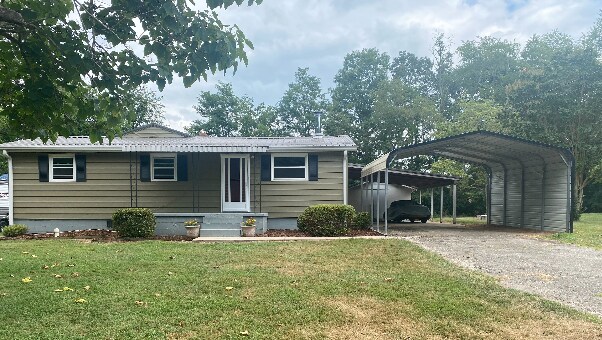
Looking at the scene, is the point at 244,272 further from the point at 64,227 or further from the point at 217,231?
the point at 64,227

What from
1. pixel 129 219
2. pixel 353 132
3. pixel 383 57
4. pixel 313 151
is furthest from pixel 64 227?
pixel 383 57

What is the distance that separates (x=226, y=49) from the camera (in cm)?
425

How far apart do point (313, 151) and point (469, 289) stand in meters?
9.13

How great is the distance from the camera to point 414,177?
62.4ft

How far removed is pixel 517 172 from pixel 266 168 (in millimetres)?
10149

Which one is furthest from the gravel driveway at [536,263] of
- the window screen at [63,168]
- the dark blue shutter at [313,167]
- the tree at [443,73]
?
the tree at [443,73]

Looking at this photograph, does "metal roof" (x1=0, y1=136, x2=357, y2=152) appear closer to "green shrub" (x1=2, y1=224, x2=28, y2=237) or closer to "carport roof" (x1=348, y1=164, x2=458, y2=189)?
"green shrub" (x1=2, y1=224, x2=28, y2=237)

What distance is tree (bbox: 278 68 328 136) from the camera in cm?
4053

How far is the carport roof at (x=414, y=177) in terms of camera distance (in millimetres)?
17812

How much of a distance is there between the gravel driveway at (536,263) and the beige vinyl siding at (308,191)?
3.46 meters

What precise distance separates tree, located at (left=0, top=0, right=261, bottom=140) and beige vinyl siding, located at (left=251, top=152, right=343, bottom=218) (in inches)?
372

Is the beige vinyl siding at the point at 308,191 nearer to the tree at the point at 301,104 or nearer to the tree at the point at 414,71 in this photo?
the tree at the point at 301,104

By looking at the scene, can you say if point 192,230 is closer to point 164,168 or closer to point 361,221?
point 164,168

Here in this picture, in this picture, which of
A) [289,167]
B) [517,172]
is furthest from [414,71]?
[289,167]
